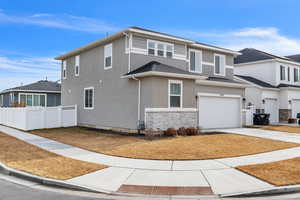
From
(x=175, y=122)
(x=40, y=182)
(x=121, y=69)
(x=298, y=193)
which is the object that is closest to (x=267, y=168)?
(x=298, y=193)

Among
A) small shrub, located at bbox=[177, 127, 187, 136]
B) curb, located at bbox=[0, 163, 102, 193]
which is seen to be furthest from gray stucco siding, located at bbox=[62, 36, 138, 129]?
curb, located at bbox=[0, 163, 102, 193]

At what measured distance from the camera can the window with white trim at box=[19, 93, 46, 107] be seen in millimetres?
26466

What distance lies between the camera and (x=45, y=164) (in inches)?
281

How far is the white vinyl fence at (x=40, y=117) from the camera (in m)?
17.3

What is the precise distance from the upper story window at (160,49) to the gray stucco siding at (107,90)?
1.72m

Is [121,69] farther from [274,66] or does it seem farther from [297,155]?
[274,66]

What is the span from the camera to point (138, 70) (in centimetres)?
1428

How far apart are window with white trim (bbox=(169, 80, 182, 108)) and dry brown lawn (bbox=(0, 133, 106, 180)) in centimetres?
767

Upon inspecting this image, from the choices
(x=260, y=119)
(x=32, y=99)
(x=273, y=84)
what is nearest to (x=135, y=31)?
(x=260, y=119)

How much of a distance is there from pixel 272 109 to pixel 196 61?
34.5 feet

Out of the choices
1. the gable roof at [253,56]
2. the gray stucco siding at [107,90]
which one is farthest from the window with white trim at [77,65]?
the gable roof at [253,56]

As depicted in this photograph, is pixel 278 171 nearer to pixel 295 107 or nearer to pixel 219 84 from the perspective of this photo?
pixel 219 84

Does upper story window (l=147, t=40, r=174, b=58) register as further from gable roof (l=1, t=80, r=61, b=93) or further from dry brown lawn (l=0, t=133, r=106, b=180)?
gable roof (l=1, t=80, r=61, b=93)

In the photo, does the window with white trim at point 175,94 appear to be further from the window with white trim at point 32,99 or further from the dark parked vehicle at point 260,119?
the window with white trim at point 32,99
